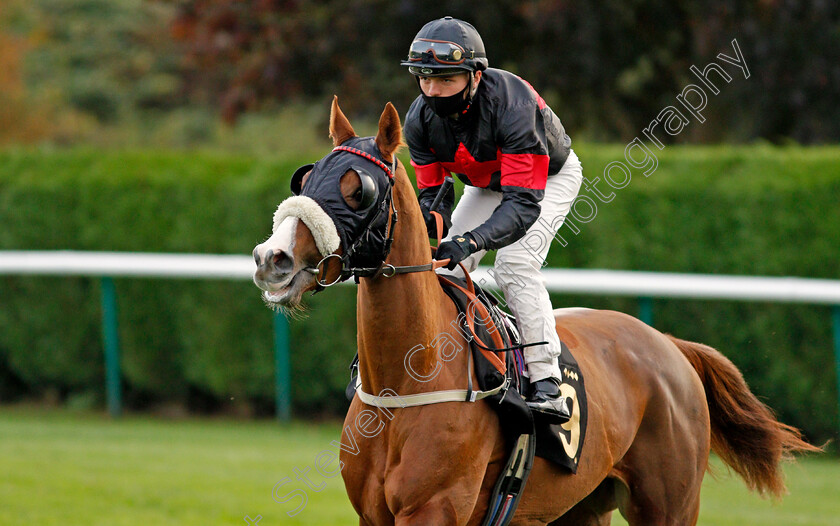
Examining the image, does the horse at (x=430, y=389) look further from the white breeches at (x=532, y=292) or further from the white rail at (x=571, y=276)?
the white rail at (x=571, y=276)

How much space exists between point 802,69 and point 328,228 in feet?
30.3

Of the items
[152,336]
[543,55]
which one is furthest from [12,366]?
[543,55]

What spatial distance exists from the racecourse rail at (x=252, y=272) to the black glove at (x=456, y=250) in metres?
3.38

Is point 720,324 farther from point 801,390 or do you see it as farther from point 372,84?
point 372,84

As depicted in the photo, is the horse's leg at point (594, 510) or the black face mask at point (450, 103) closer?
the black face mask at point (450, 103)

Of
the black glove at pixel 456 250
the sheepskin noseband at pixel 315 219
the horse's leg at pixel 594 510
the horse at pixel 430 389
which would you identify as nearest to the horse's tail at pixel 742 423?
the horse at pixel 430 389

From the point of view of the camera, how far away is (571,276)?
7852 mm

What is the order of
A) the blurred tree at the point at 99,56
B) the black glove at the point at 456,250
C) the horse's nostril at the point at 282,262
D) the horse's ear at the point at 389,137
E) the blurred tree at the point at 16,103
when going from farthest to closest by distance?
the blurred tree at the point at 99,56 < the blurred tree at the point at 16,103 < the black glove at the point at 456,250 < the horse's ear at the point at 389,137 < the horse's nostril at the point at 282,262

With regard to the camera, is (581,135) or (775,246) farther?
(581,135)

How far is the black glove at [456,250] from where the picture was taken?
334cm

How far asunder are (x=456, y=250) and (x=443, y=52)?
2.13ft

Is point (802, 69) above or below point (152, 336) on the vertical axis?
above

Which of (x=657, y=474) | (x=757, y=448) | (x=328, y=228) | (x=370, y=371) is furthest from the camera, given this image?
(x=757, y=448)

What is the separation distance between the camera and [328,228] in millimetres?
2865
